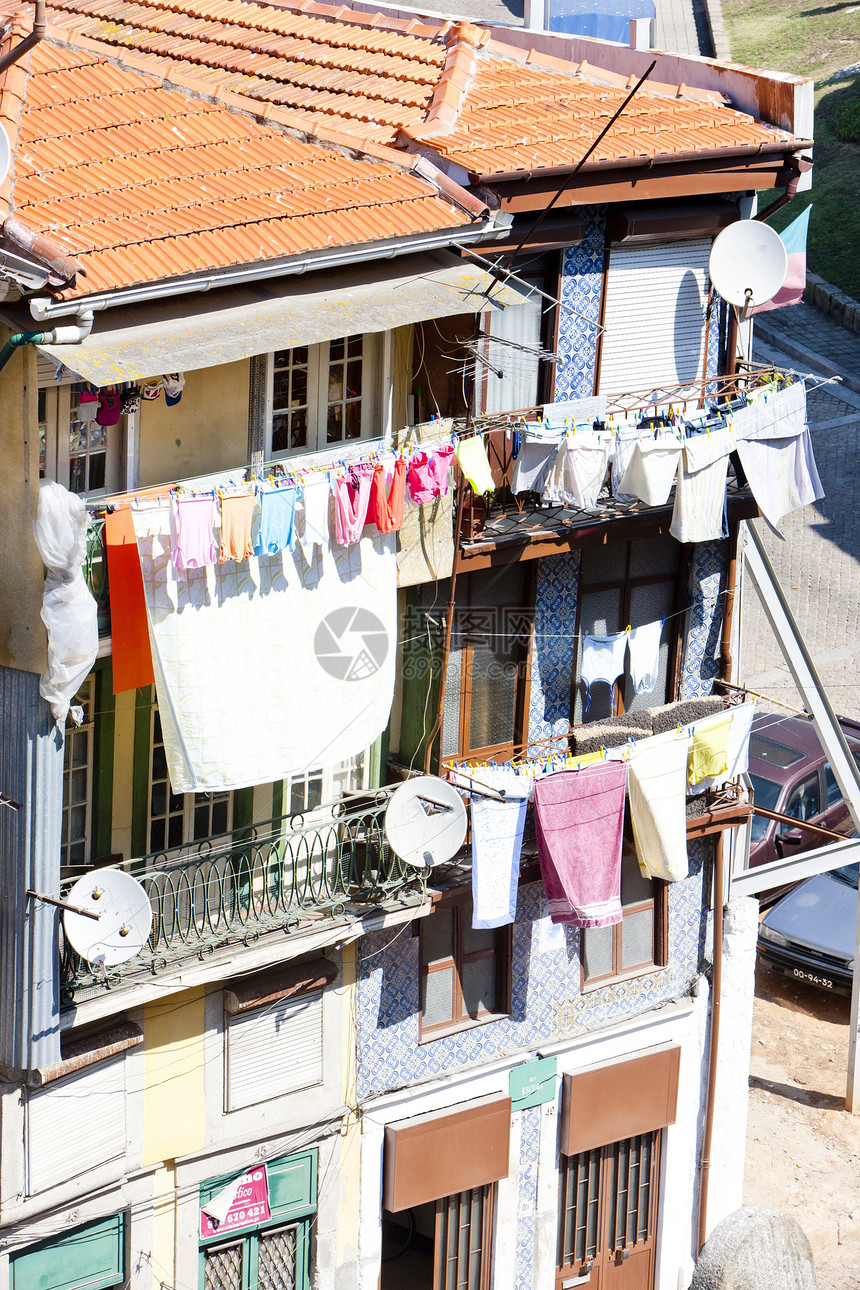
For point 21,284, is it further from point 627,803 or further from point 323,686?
point 627,803

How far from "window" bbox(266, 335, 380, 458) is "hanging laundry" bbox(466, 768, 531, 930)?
146 inches

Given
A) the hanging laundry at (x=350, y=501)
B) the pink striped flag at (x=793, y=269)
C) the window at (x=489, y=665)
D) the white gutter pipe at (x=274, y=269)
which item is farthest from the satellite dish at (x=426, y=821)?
the pink striped flag at (x=793, y=269)

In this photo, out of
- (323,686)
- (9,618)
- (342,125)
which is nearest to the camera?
(9,618)

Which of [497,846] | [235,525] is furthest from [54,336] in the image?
[497,846]

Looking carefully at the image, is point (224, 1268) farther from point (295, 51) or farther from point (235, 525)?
point (295, 51)

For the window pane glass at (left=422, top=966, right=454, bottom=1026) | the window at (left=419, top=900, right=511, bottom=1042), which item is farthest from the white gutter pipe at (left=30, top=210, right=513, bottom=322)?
the window pane glass at (left=422, top=966, right=454, bottom=1026)

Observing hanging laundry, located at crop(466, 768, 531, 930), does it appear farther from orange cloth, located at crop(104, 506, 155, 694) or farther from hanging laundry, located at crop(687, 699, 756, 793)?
orange cloth, located at crop(104, 506, 155, 694)

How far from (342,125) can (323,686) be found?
18.5 feet

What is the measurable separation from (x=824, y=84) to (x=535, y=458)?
37.3 meters

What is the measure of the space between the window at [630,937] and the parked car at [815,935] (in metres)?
5.40

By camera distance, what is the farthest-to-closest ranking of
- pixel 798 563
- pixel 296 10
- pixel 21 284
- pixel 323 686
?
1. pixel 798 563
2. pixel 296 10
3. pixel 323 686
4. pixel 21 284

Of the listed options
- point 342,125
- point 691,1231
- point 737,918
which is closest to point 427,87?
point 342,125

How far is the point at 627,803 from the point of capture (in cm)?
1944

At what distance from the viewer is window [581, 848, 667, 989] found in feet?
67.8
